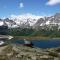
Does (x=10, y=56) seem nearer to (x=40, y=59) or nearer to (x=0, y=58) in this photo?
(x=0, y=58)

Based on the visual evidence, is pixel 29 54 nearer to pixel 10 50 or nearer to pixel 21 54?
pixel 21 54

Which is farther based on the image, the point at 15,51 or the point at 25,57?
the point at 15,51

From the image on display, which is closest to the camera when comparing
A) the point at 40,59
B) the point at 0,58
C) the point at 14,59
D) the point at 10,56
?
the point at 40,59

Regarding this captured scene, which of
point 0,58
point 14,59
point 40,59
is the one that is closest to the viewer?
point 40,59

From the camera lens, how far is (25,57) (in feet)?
40.4

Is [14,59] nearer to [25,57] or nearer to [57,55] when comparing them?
[25,57]

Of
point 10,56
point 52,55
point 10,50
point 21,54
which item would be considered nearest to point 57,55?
point 52,55

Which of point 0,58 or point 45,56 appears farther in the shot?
point 0,58

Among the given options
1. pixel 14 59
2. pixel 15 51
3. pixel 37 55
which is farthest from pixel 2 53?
pixel 37 55

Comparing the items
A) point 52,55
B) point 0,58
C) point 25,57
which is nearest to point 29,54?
point 25,57

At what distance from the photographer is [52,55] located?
1245 centimetres

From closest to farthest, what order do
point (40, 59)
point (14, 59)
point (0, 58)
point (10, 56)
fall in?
1. point (40, 59)
2. point (14, 59)
3. point (10, 56)
4. point (0, 58)

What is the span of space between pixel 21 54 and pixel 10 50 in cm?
239

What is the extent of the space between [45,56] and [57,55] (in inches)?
29.1
